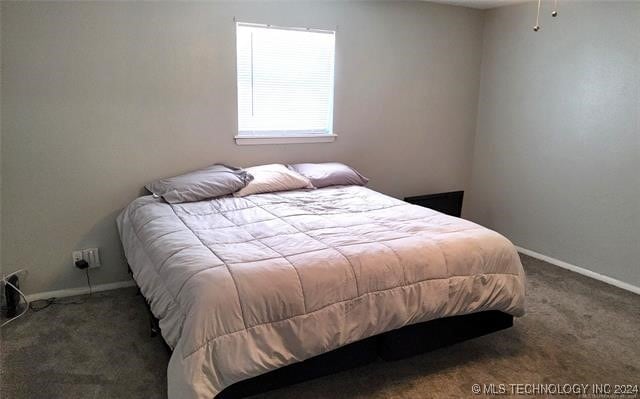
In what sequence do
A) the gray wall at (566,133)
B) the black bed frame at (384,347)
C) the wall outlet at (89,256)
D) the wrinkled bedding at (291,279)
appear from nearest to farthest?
the wrinkled bedding at (291,279), the black bed frame at (384,347), the wall outlet at (89,256), the gray wall at (566,133)

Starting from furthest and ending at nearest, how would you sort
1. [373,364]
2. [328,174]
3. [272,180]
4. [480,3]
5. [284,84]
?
[480,3]
[284,84]
[328,174]
[272,180]
[373,364]

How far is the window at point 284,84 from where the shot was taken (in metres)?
3.35

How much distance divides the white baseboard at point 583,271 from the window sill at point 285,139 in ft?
6.66

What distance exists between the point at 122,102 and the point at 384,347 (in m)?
2.27

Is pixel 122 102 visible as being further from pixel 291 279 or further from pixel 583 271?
pixel 583 271

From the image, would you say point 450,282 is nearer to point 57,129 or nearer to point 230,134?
point 230,134

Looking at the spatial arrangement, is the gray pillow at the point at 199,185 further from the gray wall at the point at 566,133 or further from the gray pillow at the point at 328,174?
the gray wall at the point at 566,133

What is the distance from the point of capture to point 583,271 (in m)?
3.53

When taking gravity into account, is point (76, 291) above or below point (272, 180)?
below

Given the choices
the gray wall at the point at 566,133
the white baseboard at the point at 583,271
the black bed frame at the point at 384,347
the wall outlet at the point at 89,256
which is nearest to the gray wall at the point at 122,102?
the wall outlet at the point at 89,256

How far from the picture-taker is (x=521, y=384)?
2.15 m

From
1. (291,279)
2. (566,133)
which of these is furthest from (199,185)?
(566,133)

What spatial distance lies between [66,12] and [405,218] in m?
2.40

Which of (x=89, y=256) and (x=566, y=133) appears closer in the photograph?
(x=89, y=256)
